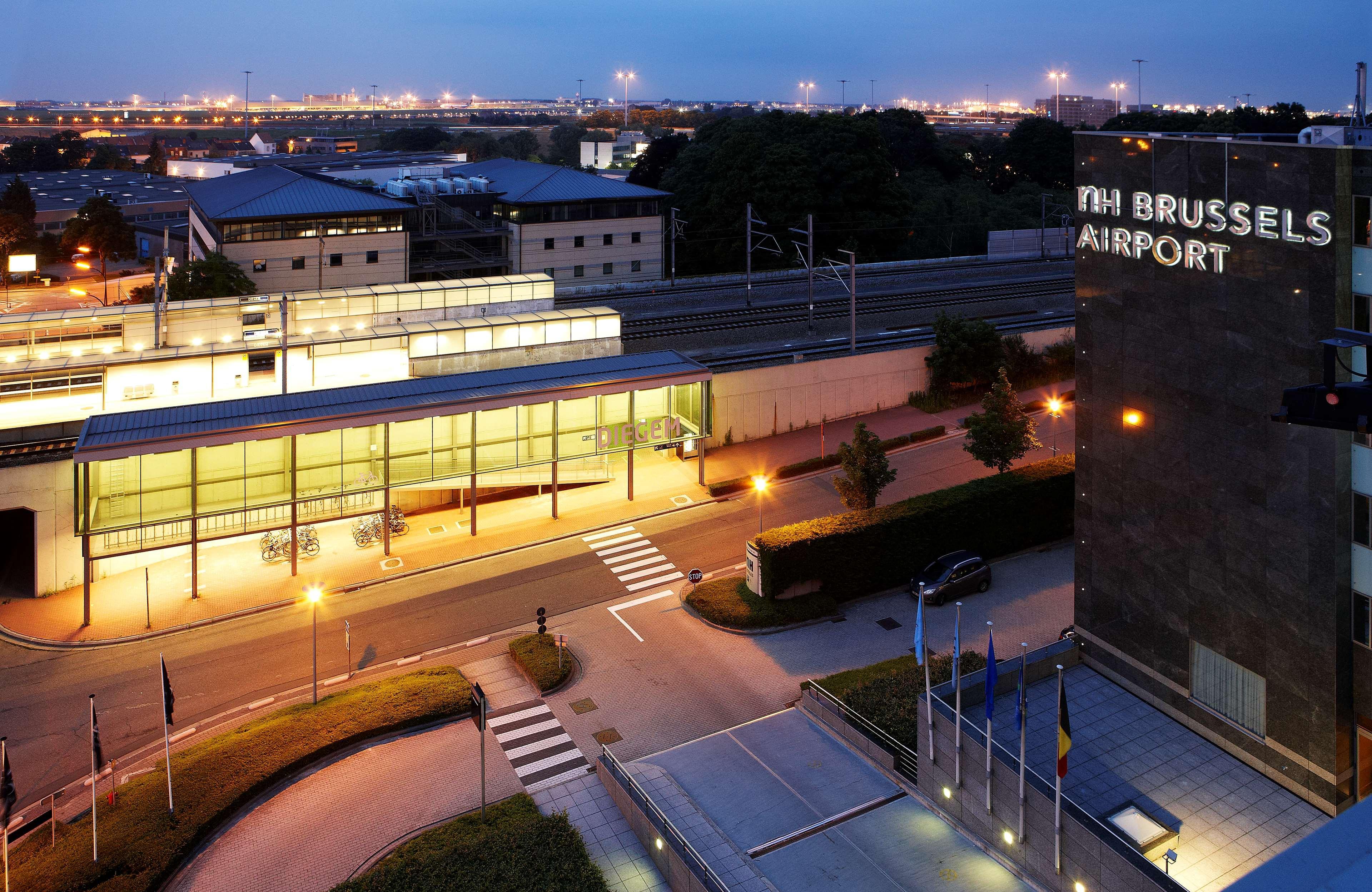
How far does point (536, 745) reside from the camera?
30.1 meters

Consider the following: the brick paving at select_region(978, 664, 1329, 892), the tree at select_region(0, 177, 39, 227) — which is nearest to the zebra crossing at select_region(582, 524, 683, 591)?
the brick paving at select_region(978, 664, 1329, 892)

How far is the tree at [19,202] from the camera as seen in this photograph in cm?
10369

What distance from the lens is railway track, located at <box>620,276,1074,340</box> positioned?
6688 centimetres

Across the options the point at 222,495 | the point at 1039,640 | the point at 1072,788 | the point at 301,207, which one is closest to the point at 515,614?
the point at 222,495

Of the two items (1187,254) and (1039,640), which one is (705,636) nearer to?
(1039,640)

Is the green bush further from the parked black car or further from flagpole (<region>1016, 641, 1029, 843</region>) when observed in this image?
flagpole (<region>1016, 641, 1029, 843</region>)

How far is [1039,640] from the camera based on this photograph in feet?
114

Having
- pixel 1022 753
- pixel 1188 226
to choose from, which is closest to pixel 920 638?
pixel 1022 753

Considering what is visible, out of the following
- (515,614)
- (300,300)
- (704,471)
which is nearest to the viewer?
(515,614)

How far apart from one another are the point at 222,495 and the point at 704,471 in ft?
65.4

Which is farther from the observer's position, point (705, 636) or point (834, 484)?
point (834, 484)

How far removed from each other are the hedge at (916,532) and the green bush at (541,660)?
754 centimetres

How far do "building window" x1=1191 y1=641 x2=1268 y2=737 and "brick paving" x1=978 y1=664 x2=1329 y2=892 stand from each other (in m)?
0.91

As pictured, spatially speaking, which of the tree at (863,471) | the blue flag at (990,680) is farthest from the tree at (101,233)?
the blue flag at (990,680)
